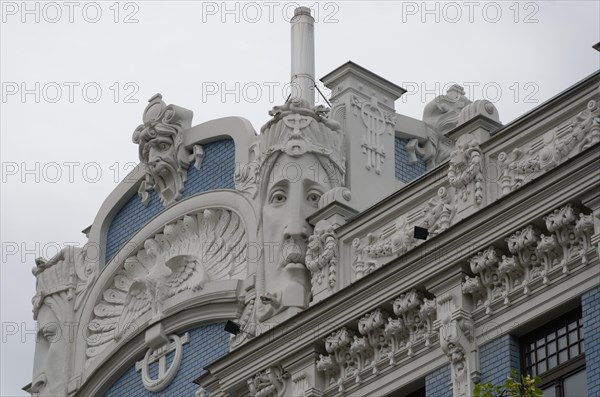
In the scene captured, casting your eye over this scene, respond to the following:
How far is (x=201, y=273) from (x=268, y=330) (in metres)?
3.16

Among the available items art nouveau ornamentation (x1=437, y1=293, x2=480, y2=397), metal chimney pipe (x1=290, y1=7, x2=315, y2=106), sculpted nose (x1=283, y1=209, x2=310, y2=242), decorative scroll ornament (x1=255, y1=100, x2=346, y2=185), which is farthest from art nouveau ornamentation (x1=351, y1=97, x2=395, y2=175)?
art nouveau ornamentation (x1=437, y1=293, x2=480, y2=397)

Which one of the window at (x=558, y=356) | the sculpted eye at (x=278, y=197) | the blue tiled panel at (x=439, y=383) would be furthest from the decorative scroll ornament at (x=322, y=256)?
the window at (x=558, y=356)

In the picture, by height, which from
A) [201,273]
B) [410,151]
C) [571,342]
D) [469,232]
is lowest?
[571,342]

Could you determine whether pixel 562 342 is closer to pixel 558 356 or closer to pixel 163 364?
pixel 558 356

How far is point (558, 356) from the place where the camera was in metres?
24.4

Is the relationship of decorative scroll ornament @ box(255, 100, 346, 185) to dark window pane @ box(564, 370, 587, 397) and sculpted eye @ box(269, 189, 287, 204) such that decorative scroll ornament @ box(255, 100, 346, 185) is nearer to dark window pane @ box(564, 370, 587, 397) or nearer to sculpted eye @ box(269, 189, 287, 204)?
sculpted eye @ box(269, 189, 287, 204)

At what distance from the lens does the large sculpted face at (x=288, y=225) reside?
2869cm

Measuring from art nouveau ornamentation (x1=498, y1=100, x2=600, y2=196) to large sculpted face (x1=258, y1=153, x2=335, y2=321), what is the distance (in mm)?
4065

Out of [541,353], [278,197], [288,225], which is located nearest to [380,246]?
[288,225]

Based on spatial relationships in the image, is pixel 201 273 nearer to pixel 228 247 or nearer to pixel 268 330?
pixel 228 247

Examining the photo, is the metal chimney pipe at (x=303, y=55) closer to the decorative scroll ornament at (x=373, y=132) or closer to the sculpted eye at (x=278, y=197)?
the decorative scroll ornament at (x=373, y=132)

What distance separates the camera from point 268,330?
28.0 metres

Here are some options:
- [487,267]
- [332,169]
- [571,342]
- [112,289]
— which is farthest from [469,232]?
[112,289]

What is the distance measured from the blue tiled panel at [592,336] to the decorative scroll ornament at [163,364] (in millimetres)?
8538
